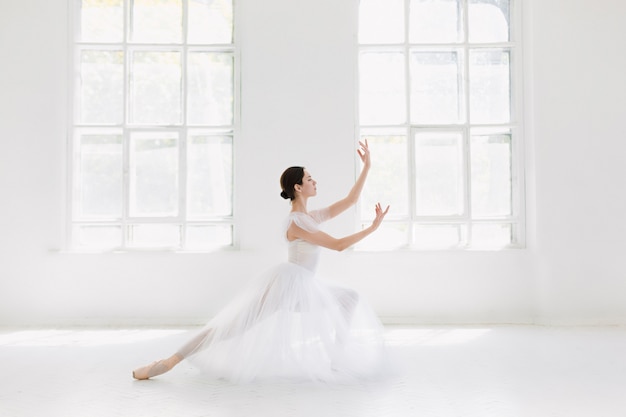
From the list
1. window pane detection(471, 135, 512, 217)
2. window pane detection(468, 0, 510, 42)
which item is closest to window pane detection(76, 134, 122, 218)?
window pane detection(471, 135, 512, 217)

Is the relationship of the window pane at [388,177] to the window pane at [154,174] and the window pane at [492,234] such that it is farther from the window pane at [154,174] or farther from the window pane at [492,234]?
the window pane at [154,174]

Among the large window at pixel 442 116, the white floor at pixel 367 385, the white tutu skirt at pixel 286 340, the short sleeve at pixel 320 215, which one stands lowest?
the white floor at pixel 367 385

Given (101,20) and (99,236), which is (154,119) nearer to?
(101,20)

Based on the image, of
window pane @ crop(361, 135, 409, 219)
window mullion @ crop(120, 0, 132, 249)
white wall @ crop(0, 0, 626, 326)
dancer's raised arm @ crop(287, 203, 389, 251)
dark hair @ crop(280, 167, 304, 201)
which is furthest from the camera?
window pane @ crop(361, 135, 409, 219)

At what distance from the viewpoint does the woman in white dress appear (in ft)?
10.5

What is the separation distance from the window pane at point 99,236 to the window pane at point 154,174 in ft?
0.78

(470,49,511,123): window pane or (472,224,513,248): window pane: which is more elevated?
(470,49,511,123): window pane

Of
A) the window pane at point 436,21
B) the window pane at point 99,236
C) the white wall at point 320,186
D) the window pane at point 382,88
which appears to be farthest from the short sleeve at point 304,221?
the window pane at point 436,21

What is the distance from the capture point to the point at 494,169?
5.50 meters

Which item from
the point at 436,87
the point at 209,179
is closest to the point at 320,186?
the point at 209,179

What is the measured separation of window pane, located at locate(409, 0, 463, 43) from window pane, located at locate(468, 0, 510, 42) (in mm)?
115

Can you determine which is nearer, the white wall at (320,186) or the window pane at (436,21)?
the white wall at (320,186)

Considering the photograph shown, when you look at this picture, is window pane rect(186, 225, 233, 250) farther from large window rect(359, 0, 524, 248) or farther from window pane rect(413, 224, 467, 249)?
window pane rect(413, 224, 467, 249)

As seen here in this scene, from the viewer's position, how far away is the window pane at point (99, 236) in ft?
17.9
